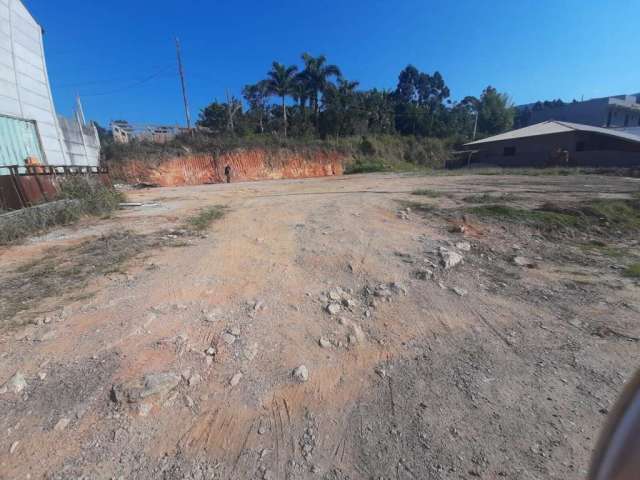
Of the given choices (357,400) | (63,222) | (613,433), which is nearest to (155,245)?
(63,222)

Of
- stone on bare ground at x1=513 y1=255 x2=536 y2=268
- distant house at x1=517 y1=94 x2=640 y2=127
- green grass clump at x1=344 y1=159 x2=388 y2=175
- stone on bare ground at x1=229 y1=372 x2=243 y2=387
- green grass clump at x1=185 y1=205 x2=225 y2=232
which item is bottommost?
stone on bare ground at x1=513 y1=255 x2=536 y2=268

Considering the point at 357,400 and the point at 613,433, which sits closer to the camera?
the point at 613,433

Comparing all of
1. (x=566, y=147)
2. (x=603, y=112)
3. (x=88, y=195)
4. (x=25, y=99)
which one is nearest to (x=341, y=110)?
(x=566, y=147)

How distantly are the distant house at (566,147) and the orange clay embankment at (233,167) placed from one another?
14.2 metres

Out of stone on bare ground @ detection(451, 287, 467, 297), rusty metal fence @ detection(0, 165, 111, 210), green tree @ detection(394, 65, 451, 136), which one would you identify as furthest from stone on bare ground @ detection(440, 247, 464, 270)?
green tree @ detection(394, 65, 451, 136)

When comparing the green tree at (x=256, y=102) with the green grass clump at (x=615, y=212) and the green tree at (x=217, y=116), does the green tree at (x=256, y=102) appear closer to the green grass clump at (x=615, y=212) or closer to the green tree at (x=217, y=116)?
the green tree at (x=217, y=116)

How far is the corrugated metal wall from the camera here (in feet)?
27.7

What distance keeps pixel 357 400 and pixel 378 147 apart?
Result: 101 feet

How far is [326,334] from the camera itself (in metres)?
2.45

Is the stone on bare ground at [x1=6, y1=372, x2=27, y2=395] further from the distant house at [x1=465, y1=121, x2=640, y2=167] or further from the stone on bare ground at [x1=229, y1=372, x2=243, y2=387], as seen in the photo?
the distant house at [x1=465, y1=121, x2=640, y2=167]

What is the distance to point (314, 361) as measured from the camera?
218 centimetres

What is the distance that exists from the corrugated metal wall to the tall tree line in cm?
1720

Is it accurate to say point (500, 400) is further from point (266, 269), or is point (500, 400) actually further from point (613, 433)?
point (266, 269)

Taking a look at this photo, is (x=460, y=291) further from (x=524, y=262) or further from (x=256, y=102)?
(x=256, y=102)
